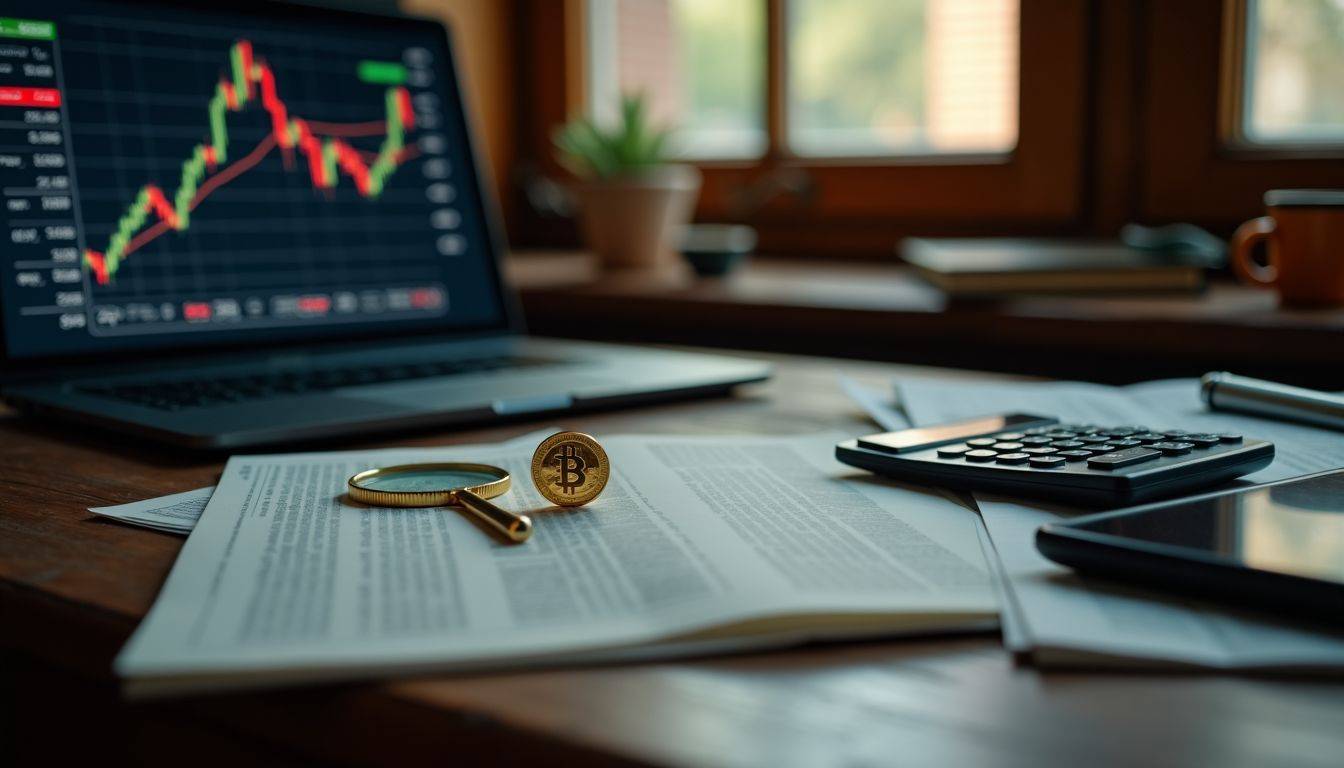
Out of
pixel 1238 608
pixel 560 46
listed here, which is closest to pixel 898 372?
pixel 1238 608

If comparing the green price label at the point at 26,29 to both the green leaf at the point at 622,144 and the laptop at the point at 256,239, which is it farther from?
the green leaf at the point at 622,144

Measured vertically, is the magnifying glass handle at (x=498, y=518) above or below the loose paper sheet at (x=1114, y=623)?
above

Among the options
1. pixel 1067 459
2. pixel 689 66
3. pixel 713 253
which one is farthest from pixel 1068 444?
pixel 689 66

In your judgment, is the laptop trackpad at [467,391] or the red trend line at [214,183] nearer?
the laptop trackpad at [467,391]

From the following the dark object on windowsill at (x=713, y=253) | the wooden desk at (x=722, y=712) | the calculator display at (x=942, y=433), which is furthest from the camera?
the dark object on windowsill at (x=713, y=253)

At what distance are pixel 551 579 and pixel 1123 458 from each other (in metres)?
0.27

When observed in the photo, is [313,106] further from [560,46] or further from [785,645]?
[560,46]

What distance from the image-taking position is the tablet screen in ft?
1.30

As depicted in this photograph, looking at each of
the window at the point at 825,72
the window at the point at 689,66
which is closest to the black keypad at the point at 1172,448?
the window at the point at 825,72

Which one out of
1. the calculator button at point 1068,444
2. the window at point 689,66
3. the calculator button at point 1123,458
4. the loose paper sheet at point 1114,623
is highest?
the window at point 689,66

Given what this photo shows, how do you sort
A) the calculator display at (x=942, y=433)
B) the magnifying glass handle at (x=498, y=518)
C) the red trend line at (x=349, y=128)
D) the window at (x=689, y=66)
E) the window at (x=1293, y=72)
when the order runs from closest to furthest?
1. the magnifying glass handle at (x=498, y=518)
2. the calculator display at (x=942, y=433)
3. the red trend line at (x=349, y=128)
4. the window at (x=1293, y=72)
5. the window at (x=689, y=66)

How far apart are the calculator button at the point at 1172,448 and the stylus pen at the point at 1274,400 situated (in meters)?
0.19

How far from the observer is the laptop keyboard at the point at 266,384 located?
76 cm

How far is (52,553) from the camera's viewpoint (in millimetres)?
487
